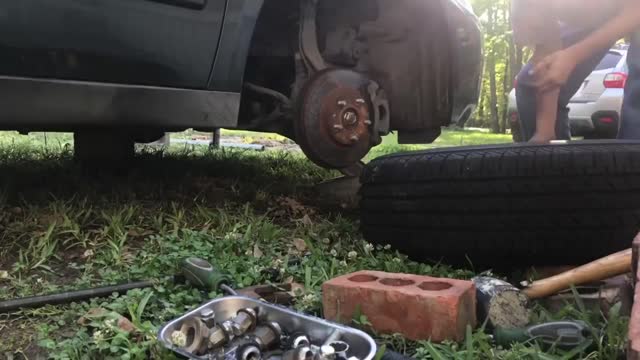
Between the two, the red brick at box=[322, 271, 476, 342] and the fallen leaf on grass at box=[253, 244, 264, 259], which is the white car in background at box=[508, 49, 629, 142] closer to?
the fallen leaf on grass at box=[253, 244, 264, 259]

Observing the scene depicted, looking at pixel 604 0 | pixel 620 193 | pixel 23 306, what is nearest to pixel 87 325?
pixel 23 306

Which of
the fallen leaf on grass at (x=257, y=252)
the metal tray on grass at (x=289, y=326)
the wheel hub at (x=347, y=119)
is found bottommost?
the fallen leaf on grass at (x=257, y=252)

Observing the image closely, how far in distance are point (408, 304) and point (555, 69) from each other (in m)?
1.08

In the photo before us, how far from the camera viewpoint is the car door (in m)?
1.72

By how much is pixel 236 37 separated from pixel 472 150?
37.4 inches

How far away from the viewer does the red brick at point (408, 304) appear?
4.16 feet

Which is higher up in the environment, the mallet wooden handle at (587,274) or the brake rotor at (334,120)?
the brake rotor at (334,120)

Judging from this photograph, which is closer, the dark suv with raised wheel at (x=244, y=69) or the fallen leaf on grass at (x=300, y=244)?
the dark suv with raised wheel at (x=244, y=69)

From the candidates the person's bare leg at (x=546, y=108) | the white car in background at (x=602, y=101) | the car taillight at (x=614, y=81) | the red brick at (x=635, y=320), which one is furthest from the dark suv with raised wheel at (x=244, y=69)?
the car taillight at (x=614, y=81)

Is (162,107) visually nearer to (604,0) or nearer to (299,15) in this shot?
(299,15)

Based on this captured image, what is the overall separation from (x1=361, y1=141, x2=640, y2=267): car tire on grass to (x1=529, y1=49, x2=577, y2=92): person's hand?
0.35m

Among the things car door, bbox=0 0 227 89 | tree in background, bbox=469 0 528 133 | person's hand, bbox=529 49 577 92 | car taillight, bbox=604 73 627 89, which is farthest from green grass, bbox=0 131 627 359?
tree in background, bbox=469 0 528 133

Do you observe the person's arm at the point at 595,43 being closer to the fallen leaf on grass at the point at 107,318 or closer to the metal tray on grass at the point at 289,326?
the metal tray on grass at the point at 289,326

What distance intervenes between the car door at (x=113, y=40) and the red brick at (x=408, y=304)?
3.38 ft
